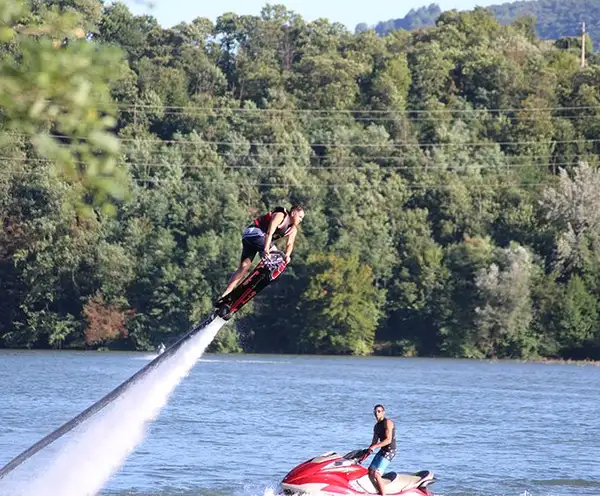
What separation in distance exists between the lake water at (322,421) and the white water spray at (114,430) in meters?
3.47

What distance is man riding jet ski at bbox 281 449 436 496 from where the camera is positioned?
19.4 metres

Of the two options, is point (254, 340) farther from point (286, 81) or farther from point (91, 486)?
point (91, 486)

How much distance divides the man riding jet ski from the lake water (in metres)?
2.83

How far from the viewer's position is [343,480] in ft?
64.4

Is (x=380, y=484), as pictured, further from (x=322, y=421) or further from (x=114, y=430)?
(x=322, y=421)

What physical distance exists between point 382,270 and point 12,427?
45.4 m

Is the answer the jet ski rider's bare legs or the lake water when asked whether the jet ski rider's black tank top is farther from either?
the lake water

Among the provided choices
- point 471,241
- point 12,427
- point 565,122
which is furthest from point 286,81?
point 12,427

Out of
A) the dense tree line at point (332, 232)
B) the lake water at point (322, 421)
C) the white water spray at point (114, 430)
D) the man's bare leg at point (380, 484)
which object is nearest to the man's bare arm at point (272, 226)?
the white water spray at point (114, 430)

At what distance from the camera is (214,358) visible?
72125 millimetres

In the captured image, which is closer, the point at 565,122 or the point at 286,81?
the point at 565,122

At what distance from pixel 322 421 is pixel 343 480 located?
17051mm

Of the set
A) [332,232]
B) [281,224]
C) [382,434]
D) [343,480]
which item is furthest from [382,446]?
[332,232]

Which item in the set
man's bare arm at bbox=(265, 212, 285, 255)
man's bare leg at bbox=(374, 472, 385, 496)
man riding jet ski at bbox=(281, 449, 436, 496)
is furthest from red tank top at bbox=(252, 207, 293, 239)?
man's bare leg at bbox=(374, 472, 385, 496)
